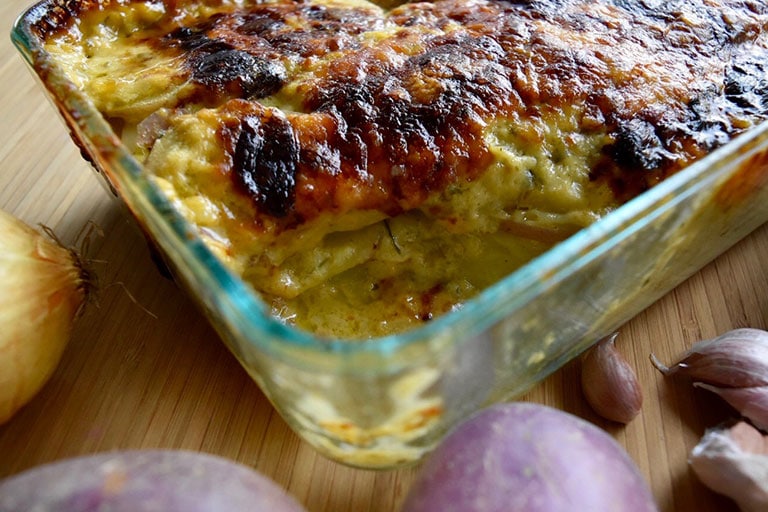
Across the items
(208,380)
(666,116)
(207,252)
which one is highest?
(207,252)

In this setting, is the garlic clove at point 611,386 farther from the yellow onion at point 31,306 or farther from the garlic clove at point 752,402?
the yellow onion at point 31,306

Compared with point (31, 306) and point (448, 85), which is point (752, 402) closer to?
point (448, 85)

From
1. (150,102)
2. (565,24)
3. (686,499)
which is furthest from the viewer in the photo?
(565,24)

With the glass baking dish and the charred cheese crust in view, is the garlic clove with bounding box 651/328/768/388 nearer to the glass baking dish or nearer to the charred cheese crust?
the glass baking dish

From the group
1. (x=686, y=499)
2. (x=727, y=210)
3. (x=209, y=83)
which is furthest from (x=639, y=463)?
(x=209, y=83)

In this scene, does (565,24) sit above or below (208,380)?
above

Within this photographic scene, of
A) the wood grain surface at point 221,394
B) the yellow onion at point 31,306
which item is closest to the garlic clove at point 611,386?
the wood grain surface at point 221,394

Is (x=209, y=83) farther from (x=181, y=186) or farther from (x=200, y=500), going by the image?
(x=200, y=500)
